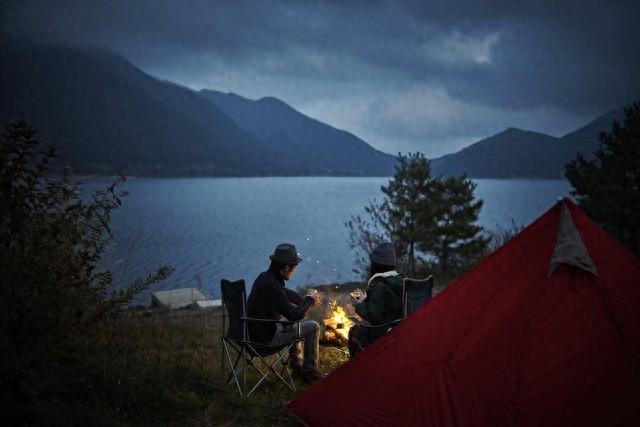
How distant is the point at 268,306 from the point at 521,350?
2.52 metres

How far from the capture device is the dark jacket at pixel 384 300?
4922 millimetres

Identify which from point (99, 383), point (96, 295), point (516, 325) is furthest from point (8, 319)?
point (516, 325)

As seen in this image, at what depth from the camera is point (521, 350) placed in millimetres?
3307

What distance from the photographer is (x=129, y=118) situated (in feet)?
575

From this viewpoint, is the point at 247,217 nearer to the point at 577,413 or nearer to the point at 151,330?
the point at 151,330

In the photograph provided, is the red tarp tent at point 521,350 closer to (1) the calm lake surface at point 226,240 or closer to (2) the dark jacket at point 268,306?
(2) the dark jacket at point 268,306

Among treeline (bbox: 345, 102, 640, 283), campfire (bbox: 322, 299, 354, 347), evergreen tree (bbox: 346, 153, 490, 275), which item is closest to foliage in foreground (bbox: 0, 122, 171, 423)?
campfire (bbox: 322, 299, 354, 347)

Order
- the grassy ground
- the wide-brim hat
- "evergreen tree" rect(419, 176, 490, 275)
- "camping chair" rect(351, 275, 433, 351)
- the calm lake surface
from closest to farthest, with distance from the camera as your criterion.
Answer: the grassy ground → "camping chair" rect(351, 275, 433, 351) → the wide-brim hat → "evergreen tree" rect(419, 176, 490, 275) → the calm lake surface

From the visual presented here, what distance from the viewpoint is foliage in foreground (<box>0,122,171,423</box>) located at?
11.3 ft

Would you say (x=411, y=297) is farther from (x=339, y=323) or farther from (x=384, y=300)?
(x=339, y=323)

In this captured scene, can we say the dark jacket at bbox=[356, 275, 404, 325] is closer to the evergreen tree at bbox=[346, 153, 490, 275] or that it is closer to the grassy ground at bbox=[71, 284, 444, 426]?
the grassy ground at bbox=[71, 284, 444, 426]

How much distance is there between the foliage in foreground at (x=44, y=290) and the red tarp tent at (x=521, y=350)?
77.0 inches

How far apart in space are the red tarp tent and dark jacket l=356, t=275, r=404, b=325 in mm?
874

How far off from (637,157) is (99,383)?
48.3ft
